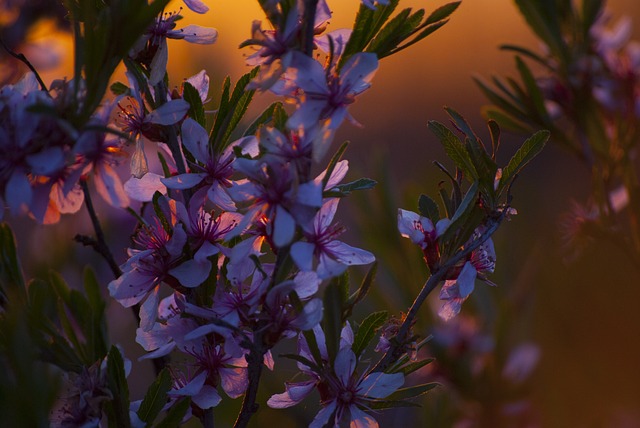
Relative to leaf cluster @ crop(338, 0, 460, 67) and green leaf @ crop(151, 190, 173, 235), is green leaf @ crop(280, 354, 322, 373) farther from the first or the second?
leaf cluster @ crop(338, 0, 460, 67)

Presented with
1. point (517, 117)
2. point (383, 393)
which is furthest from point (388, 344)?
point (517, 117)

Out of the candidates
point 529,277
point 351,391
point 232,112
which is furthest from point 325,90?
point 529,277

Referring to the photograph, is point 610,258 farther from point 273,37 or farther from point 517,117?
point 273,37

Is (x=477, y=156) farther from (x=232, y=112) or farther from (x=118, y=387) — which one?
(x=118, y=387)

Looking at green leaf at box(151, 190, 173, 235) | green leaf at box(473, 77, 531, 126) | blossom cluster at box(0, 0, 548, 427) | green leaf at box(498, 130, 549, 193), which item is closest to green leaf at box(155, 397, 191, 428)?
blossom cluster at box(0, 0, 548, 427)

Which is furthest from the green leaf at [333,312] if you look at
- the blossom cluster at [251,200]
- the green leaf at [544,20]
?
the green leaf at [544,20]

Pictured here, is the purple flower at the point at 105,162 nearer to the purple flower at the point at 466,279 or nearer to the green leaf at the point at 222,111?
the green leaf at the point at 222,111
